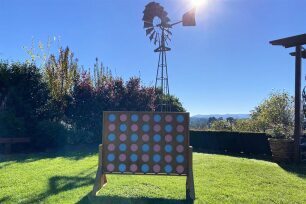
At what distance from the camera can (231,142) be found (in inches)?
575

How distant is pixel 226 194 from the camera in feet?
18.0

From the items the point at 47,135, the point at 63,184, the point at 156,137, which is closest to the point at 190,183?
the point at 156,137

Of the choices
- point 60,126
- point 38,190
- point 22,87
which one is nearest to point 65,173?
point 38,190

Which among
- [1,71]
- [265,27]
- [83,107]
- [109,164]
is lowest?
[109,164]

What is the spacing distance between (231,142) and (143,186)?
9.41 m

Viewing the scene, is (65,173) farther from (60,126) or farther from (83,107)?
(83,107)

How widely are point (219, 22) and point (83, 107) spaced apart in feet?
20.8

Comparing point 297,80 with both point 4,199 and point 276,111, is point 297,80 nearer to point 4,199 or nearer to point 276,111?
point 4,199

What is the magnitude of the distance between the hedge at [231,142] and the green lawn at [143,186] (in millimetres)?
5654

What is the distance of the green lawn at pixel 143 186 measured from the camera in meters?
5.16

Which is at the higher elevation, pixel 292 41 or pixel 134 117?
pixel 292 41

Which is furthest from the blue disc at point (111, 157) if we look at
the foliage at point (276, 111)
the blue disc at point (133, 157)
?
the foliage at point (276, 111)

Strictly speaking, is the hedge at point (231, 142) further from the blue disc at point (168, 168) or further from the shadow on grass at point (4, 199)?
the shadow on grass at point (4, 199)

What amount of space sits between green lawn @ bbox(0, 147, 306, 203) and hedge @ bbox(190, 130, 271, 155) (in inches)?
223
